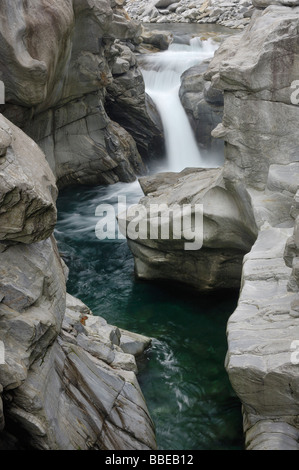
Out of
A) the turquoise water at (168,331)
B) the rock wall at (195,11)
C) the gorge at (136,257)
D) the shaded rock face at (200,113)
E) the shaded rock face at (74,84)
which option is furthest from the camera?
the rock wall at (195,11)

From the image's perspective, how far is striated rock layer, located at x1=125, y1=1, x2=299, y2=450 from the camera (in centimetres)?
618

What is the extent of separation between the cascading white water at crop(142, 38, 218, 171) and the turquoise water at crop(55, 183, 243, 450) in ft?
13.4

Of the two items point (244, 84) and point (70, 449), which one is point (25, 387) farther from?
point (244, 84)

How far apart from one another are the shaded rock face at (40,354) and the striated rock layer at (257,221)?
55.1 inches

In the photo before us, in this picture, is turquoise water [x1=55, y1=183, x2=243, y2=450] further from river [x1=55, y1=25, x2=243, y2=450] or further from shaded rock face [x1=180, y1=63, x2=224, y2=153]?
shaded rock face [x1=180, y1=63, x2=224, y2=153]

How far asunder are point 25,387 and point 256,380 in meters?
2.43

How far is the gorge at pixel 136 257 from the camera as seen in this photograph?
5395mm

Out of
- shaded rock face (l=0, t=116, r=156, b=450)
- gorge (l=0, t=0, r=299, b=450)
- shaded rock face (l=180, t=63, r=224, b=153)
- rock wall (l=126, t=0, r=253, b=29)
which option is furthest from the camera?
rock wall (l=126, t=0, r=253, b=29)

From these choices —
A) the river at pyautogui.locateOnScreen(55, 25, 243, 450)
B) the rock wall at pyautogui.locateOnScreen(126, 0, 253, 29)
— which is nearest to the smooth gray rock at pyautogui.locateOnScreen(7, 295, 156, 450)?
the river at pyautogui.locateOnScreen(55, 25, 243, 450)

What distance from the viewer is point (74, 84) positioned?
14.2 meters

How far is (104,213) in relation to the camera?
1477 cm

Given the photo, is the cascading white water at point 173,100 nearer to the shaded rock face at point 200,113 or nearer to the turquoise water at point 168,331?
the shaded rock face at point 200,113

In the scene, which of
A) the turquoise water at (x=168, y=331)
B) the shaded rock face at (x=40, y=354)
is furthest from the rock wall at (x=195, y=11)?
the shaded rock face at (x=40, y=354)

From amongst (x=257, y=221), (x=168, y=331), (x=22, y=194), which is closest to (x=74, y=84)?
(x=168, y=331)
